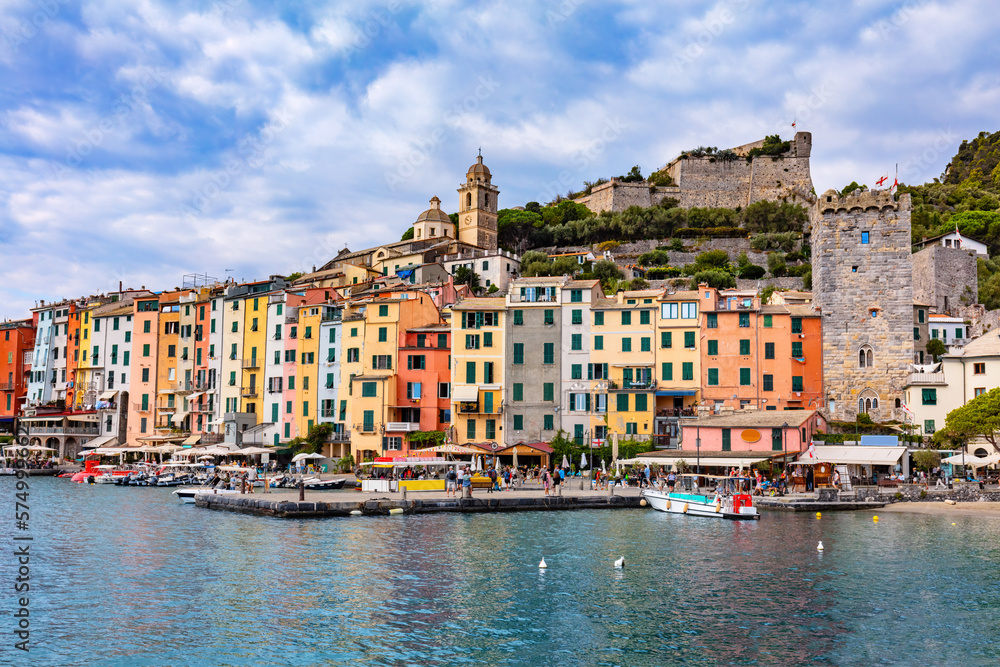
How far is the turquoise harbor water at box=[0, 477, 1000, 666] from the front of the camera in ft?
67.1

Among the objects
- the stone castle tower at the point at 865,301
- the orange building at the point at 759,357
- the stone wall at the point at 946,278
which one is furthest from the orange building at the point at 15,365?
the stone wall at the point at 946,278

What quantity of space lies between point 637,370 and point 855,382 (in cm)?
1342

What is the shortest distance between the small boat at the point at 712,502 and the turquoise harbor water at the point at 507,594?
2.09m

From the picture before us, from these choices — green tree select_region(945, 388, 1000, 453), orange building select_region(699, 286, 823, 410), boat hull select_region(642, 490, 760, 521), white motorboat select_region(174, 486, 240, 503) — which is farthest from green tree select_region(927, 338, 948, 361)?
white motorboat select_region(174, 486, 240, 503)

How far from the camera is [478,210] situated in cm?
12325

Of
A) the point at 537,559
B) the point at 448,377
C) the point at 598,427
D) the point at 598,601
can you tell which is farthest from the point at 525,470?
the point at 598,601

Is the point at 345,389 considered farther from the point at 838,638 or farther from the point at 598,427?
the point at 838,638

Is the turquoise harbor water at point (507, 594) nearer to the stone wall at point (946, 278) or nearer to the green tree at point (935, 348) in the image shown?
the green tree at point (935, 348)

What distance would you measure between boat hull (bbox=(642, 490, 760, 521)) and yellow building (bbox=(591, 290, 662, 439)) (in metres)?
12.0

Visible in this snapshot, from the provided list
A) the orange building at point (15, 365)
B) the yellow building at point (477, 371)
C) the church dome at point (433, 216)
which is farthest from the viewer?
the church dome at point (433, 216)

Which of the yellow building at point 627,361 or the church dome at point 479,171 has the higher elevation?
the church dome at point 479,171

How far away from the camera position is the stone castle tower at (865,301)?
58.1 m

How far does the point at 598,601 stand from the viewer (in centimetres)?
2508

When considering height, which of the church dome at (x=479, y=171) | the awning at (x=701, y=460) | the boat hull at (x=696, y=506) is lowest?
the boat hull at (x=696, y=506)
